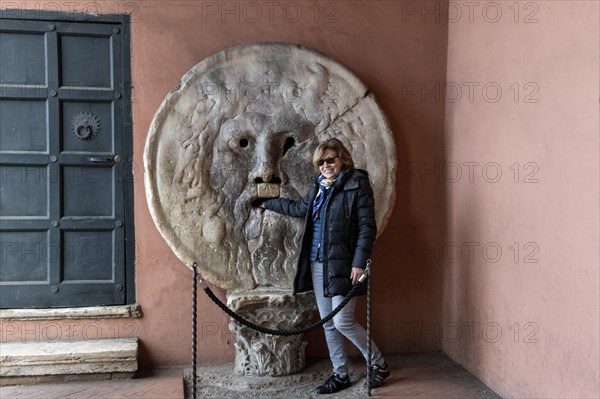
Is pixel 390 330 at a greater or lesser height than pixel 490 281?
lesser

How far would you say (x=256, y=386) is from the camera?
11.2 ft

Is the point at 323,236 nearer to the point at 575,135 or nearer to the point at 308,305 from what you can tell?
the point at 308,305

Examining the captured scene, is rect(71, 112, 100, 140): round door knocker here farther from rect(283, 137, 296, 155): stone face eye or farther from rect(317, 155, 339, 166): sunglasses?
rect(317, 155, 339, 166): sunglasses

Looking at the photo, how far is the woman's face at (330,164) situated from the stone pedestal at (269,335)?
2.55 feet

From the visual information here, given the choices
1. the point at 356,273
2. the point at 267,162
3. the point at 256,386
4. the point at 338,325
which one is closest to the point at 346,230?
the point at 356,273

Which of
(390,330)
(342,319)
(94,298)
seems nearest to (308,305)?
(342,319)

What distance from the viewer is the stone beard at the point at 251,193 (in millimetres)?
3479

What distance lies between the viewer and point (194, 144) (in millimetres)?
3494

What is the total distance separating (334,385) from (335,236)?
36.7 inches

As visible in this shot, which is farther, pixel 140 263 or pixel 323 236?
pixel 140 263

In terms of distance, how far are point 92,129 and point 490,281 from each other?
2685mm

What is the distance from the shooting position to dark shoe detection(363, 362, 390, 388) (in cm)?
339

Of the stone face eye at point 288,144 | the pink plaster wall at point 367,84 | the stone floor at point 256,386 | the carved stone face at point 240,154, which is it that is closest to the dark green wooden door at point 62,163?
the pink plaster wall at point 367,84

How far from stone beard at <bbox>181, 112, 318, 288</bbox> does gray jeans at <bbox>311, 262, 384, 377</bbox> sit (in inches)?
11.9
